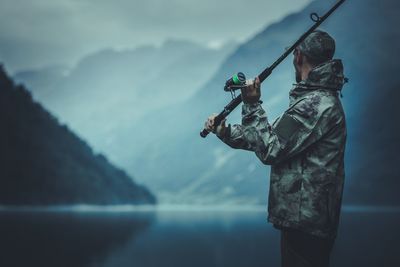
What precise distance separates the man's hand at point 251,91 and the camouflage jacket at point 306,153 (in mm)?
92

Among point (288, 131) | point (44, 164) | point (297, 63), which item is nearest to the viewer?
point (288, 131)

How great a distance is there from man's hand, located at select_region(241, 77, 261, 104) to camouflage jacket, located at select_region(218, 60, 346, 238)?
9cm

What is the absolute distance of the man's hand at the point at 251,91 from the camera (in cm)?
429

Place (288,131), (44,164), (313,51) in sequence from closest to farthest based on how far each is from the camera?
(288,131)
(313,51)
(44,164)

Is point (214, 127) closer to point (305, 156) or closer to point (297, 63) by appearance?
point (305, 156)

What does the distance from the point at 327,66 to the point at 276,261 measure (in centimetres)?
1045

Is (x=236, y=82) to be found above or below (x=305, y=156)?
above

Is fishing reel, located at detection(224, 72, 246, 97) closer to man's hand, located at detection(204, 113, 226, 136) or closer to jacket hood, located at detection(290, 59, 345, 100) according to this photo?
man's hand, located at detection(204, 113, 226, 136)

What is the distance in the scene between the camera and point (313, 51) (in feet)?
14.4

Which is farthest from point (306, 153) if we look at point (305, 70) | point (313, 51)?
point (313, 51)

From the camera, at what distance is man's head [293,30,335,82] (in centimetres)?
438

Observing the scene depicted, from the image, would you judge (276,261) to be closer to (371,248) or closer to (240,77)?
(371,248)

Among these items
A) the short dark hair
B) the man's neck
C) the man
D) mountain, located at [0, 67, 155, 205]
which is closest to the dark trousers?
the man

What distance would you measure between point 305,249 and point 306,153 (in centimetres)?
73
